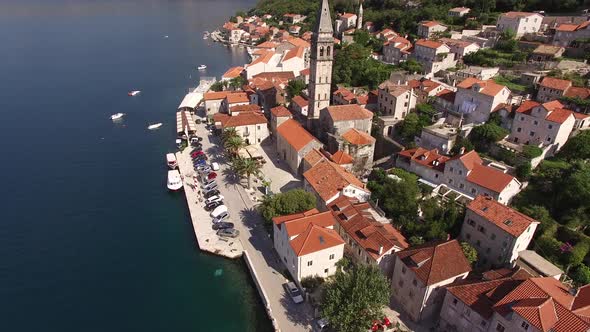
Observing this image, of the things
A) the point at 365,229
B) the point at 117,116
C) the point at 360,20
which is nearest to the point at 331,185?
the point at 365,229

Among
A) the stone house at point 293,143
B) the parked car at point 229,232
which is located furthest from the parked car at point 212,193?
the stone house at point 293,143

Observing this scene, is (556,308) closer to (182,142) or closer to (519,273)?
(519,273)

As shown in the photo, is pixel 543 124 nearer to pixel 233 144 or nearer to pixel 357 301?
pixel 357 301

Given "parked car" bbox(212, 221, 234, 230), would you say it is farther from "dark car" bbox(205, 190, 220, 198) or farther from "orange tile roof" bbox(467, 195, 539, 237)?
"orange tile roof" bbox(467, 195, 539, 237)

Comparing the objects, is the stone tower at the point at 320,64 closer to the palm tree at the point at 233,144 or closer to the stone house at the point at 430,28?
the palm tree at the point at 233,144

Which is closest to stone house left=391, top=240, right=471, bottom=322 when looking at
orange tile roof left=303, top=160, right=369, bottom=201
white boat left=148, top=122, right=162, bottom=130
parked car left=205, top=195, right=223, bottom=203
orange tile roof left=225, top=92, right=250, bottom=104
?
orange tile roof left=303, top=160, right=369, bottom=201

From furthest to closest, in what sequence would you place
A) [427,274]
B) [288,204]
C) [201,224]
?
[201,224] < [288,204] < [427,274]
